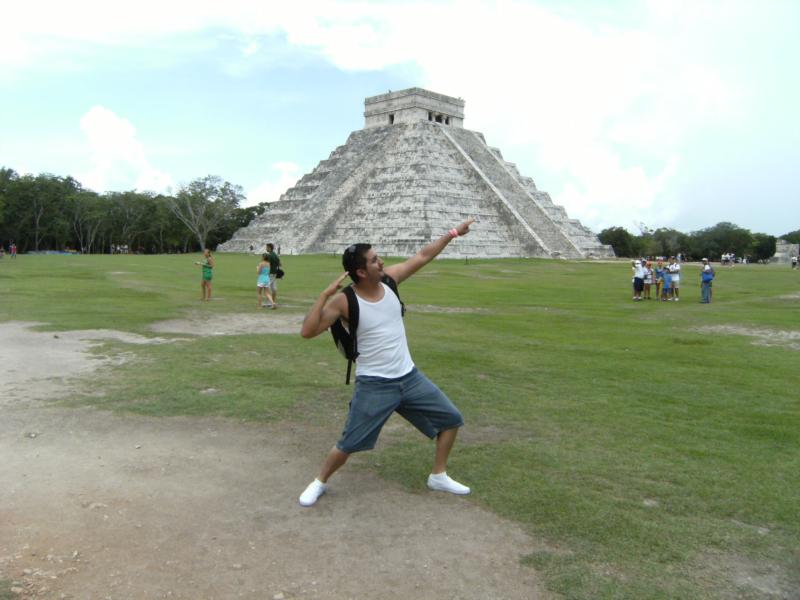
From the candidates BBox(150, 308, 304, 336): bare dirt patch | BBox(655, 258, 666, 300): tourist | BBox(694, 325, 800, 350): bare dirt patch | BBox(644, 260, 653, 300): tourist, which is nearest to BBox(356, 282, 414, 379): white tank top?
BBox(150, 308, 304, 336): bare dirt patch

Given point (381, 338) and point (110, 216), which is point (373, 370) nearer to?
point (381, 338)

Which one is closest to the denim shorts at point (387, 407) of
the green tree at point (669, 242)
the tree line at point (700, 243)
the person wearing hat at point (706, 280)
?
the person wearing hat at point (706, 280)

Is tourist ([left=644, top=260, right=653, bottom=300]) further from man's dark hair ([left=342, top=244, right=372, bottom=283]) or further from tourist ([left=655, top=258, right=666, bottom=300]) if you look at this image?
man's dark hair ([left=342, top=244, right=372, bottom=283])

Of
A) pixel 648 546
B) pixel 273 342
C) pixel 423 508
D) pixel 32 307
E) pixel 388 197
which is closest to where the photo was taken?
pixel 648 546

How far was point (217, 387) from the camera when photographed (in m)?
7.83

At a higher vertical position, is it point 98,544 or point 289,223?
point 289,223

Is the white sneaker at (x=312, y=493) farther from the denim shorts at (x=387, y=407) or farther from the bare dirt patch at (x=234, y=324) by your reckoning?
the bare dirt patch at (x=234, y=324)

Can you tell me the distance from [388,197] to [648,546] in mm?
48960

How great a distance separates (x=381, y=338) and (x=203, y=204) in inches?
2779

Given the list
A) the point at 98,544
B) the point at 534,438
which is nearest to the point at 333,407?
the point at 534,438

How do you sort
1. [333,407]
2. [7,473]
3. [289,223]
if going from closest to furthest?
[7,473] < [333,407] < [289,223]

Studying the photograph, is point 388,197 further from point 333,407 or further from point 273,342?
point 333,407

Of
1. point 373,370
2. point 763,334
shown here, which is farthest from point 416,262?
point 763,334

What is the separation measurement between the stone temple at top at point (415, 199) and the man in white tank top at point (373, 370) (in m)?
39.5
